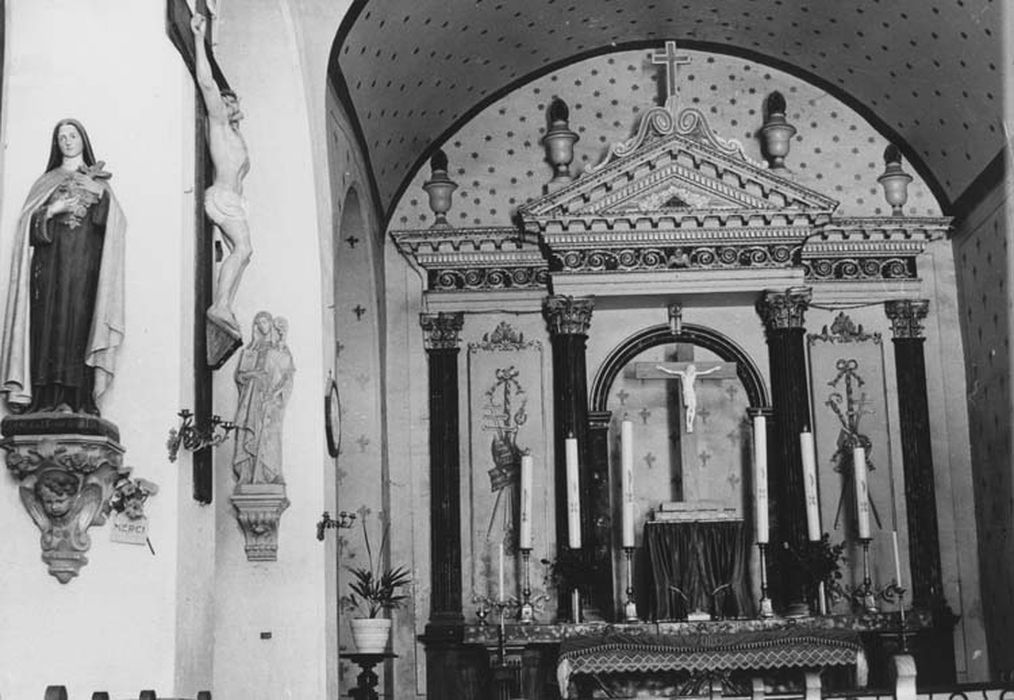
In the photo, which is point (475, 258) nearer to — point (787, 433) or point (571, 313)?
point (571, 313)

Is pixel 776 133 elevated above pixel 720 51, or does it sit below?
below

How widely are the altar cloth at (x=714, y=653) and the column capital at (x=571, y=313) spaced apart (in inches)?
137

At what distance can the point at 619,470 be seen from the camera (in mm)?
14484

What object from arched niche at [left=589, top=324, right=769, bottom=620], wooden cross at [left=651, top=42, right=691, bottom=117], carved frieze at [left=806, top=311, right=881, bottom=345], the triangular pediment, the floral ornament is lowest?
the floral ornament

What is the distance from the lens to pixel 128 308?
738cm

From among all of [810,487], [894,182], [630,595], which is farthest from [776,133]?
[630,595]

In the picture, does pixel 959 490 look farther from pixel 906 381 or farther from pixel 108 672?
pixel 108 672

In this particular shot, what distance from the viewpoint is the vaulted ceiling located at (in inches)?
510

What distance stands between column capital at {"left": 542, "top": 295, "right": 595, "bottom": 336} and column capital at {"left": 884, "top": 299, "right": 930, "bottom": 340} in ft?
9.21

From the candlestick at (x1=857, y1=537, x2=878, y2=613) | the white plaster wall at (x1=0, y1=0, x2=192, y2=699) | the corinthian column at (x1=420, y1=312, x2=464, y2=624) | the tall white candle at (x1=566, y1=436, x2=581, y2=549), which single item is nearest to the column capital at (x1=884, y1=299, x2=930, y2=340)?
the candlestick at (x1=857, y1=537, x2=878, y2=613)

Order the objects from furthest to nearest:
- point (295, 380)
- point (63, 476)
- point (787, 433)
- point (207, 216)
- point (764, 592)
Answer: point (787, 433)
point (764, 592)
point (295, 380)
point (207, 216)
point (63, 476)

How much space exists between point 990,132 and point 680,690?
5476 mm

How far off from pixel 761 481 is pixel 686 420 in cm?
118

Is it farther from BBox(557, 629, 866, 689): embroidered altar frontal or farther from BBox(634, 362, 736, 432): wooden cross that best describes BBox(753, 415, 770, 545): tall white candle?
BBox(557, 629, 866, 689): embroidered altar frontal
